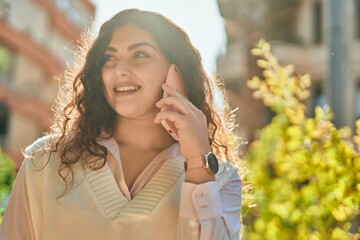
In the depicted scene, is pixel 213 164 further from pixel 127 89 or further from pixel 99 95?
pixel 99 95

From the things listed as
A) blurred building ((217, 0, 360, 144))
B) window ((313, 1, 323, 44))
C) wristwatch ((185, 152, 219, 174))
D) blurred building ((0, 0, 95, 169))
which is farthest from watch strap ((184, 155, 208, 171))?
blurred building ((0, 0, 95, 169))

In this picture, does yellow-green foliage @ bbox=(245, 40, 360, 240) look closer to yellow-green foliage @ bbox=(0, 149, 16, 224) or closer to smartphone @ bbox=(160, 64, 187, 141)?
smartphone @ bbox=(160, 64, 187, 141)

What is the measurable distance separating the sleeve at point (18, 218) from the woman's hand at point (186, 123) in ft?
1.74

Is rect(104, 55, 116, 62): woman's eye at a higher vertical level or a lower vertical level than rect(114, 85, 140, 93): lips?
higher

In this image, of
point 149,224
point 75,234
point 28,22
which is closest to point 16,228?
A: point 75,234

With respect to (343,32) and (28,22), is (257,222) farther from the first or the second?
(28,22)

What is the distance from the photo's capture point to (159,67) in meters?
2.94

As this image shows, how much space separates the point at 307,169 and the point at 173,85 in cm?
150

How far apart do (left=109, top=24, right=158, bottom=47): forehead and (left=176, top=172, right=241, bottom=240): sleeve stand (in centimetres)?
58

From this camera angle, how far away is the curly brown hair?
285cm

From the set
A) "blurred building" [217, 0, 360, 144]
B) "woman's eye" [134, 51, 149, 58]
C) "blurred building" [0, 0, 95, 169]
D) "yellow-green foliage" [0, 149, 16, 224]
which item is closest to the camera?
"woman's eye" [134, 51, 149, 58]

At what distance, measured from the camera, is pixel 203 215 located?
266 cm

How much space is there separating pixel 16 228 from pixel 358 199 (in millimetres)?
1754

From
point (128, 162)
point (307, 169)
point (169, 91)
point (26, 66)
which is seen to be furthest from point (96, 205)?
point (26, 66)
